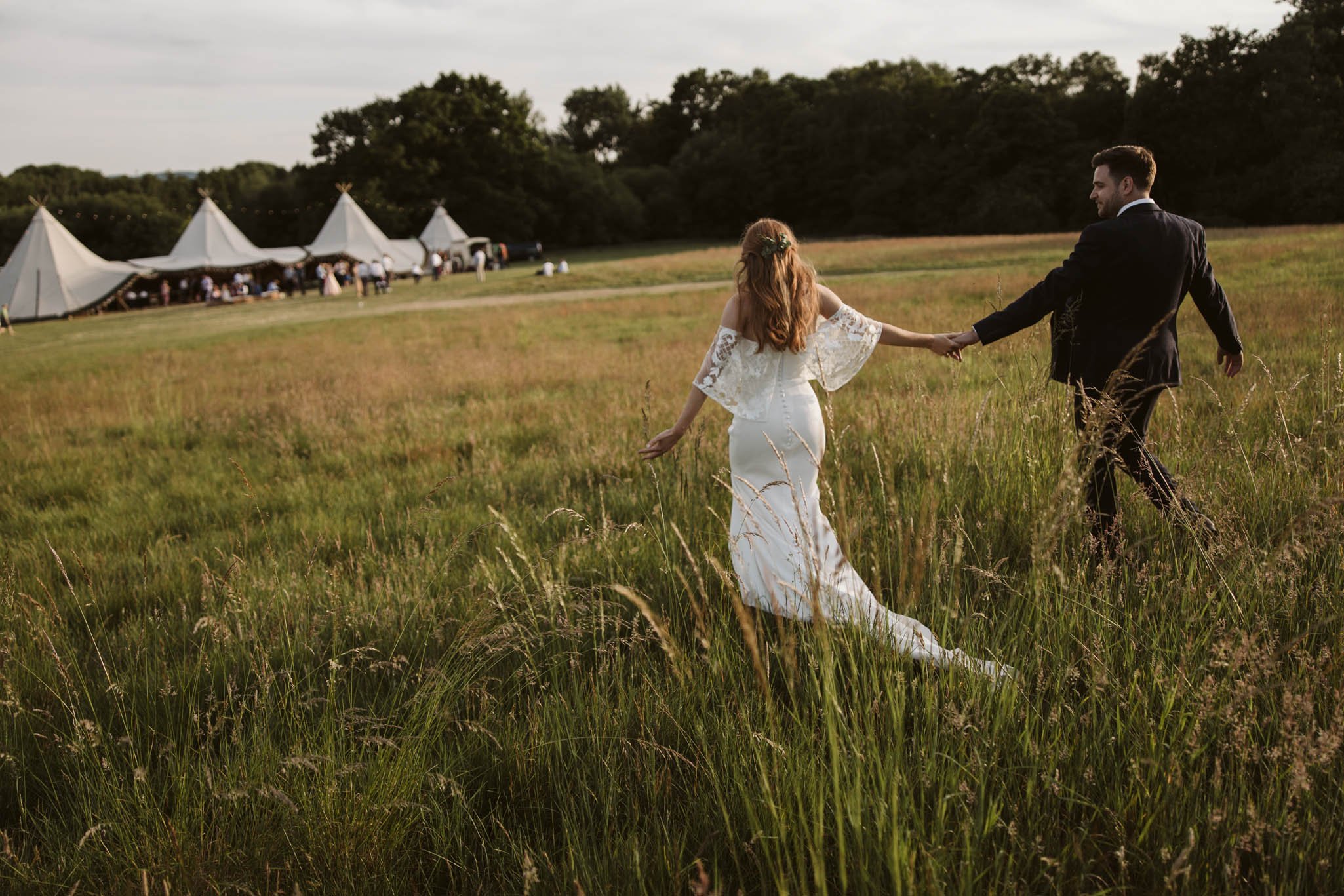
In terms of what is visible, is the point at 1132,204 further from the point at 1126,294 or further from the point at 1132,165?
the point at 1126,294

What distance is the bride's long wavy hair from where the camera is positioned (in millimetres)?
3688

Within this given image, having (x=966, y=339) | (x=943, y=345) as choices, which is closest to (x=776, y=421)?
(x=943, y=345)

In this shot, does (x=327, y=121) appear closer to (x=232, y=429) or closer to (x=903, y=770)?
→ (x=232, y=429)

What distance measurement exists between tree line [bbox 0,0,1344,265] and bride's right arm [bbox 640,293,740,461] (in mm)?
59634

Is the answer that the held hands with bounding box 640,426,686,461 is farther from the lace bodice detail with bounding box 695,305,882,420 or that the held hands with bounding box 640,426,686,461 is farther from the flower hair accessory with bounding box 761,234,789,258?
the flower hair accessory with bounding box 761,234,789,258

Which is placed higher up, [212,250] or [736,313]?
[212,250]

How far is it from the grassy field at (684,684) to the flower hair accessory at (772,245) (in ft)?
3.62

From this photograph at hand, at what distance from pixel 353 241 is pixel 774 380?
5234 cm

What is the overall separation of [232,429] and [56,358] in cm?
1278

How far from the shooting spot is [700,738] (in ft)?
7.45

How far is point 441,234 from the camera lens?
188 feet

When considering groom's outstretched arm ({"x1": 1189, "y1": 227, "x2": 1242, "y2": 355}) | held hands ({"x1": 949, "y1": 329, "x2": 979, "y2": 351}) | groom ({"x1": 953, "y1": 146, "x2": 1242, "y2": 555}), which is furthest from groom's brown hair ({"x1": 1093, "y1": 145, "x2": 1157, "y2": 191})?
held hands ({"x1": 949, "y1": 329, "x2": 979, "y2": 351})

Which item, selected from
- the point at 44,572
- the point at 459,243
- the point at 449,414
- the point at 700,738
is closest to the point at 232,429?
the point at 449,414

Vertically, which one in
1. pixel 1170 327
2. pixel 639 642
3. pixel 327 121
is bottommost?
pixel 639 642
